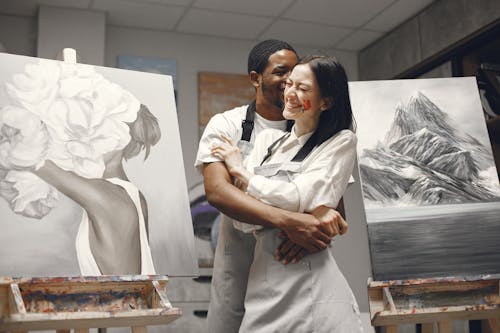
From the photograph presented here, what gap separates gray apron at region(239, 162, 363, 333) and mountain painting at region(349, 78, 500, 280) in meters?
0.65

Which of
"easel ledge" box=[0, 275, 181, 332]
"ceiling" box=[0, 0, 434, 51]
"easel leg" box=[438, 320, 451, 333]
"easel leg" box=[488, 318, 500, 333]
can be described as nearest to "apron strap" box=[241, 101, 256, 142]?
"easel ledge" box=[0, 275, 181, 332]

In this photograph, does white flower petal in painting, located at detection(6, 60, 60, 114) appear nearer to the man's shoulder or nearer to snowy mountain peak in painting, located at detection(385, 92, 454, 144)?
the man's shoulder

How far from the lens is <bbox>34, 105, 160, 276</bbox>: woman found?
5.94ft

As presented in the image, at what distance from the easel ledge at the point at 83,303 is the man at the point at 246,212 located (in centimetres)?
21

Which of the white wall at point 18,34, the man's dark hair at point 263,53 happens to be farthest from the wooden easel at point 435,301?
the white wall at point 18,34

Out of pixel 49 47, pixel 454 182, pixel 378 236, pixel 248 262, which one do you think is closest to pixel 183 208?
pixel 248 262

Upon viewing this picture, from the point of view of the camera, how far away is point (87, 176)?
6.34 feet

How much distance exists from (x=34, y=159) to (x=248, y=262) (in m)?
0.73

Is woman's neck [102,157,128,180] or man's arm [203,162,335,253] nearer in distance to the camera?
man's arm [203,162,335,253]

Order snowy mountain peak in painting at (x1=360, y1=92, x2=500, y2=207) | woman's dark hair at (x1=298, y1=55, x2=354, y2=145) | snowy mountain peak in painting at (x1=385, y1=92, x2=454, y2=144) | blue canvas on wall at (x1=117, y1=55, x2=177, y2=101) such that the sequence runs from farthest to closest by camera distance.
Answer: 1. blue canvas on wall at (x1=117, y1=55, x2=177, y2=101)
2. snowy mountain peak in painting at (x1=385, y1=92, x2=454, y2=144)
3. snowy mountain peak in painting at (x1=360, y1=92, x2=500, y2=207)
4. woman's dark hair at (x1=298, y1=55, x2=354, y2=145)

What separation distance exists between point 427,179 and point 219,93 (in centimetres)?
236

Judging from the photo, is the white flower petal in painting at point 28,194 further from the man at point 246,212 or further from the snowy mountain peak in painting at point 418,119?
the snowy mountain peak in painting at point 418,119

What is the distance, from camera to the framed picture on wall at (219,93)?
14.2 ft

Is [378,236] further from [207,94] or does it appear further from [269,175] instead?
[207,94]
